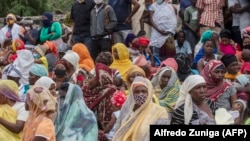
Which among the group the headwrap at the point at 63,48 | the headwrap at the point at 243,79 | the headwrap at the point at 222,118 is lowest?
the headwrap at the point at 63,48

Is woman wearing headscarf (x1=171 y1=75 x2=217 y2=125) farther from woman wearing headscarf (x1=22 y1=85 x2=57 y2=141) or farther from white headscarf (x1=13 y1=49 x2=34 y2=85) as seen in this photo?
white headscarf (x1=13 y1=49 x2=34 y2=85)

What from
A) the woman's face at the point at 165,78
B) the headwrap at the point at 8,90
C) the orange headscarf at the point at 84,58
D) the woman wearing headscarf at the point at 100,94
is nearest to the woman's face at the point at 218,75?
the woman's face at the point at 165,78

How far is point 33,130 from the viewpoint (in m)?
10.0

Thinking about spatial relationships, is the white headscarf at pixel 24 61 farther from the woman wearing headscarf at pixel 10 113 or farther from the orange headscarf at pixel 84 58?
the woman wearing headscarf at pixel 10 113

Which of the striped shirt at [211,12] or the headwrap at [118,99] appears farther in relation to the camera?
the striped shirt at [211,12]

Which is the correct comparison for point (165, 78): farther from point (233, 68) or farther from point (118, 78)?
point (233, 68)

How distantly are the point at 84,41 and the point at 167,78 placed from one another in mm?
5547

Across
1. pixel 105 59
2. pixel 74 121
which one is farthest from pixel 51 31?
pixel 74 121

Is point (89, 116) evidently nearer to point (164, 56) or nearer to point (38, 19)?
point (164, 56)

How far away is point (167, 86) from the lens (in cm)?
1248

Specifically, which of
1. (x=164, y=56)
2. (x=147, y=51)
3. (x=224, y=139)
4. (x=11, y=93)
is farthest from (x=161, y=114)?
(x=164, y=56)

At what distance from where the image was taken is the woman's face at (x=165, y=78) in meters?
12.6

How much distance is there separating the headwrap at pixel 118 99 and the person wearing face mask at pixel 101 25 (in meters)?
5.19

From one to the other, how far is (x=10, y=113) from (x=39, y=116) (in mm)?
894
